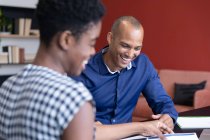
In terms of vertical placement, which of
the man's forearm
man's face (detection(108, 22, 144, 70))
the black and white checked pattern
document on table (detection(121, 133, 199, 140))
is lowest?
document on table (detection(121, 133, 199, 140))

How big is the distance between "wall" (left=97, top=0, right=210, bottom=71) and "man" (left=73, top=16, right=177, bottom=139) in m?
2.82

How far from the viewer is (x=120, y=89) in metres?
1.96

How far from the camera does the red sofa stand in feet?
13.1

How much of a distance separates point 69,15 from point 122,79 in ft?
4.10

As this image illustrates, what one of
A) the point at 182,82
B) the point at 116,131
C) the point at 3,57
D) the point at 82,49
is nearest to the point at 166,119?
the point at 116,131

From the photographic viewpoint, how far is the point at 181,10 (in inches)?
188

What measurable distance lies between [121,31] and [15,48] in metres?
3.59

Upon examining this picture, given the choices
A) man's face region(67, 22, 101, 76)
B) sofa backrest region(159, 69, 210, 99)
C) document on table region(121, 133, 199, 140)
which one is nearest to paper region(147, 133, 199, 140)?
document on table region(121, 133, 199, 140)

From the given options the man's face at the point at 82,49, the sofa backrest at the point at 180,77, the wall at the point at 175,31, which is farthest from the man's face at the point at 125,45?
the wall at the point at 175,31

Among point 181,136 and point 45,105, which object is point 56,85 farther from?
point 181,136

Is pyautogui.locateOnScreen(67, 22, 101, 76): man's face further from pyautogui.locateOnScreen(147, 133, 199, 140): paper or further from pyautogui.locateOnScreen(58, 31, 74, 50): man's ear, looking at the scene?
pyautogui.locateOnScreen(147, 133, 199, 140): paper

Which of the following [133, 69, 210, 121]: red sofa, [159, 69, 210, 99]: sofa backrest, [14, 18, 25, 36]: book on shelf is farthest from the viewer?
[14, 18, 25, 36]: book on shelf

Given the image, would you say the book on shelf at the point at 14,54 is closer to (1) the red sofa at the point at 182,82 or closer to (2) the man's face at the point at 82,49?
(1) the red sofa at the point at 182,82

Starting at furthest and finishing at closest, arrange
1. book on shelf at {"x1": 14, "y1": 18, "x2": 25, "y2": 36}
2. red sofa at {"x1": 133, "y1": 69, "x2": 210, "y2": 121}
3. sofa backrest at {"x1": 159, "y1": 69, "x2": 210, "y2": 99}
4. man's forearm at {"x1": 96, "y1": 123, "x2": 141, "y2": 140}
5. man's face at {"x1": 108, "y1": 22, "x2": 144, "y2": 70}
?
book on shelf at {"x1": 14, "y1": 18, "x2": 25, "y2": 36}
sofa backrest at {"x1": 159, "y1": 69, "x2": 210, "y2": 99}
red sofa at {"x1": 133, "y1": 69, "x2": 210, "y2": 121}
man's face at {"x1": 108, "y1": 22, "x2": 144, "y2": 70}
man's forearm at {"x1": 96, "y1": 123, "x2": 141, "y2": 140}
